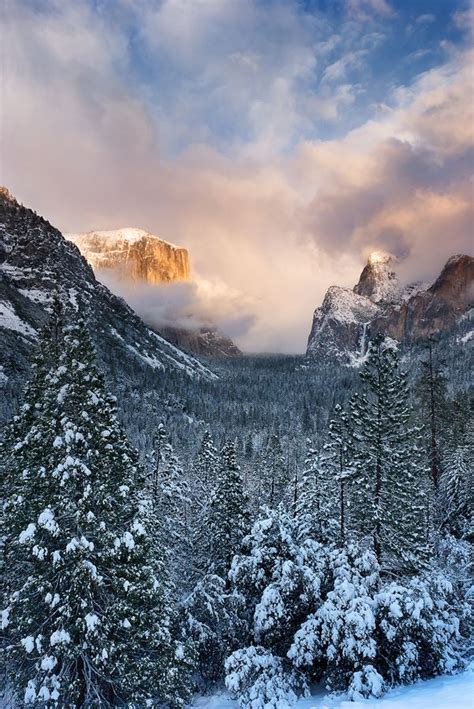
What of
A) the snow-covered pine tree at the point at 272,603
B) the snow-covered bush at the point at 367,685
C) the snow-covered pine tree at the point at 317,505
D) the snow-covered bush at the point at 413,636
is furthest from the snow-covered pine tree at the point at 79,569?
the snow-covered pine tree at the point at 317,505

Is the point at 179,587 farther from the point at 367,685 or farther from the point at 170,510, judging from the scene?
the point at 367,685

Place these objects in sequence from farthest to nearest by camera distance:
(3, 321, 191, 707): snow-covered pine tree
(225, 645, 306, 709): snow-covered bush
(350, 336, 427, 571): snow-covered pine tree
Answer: (350, 336, 427, 571): snow-covered pine tree → (225, 645, 306, 709): snow-covered bush → (3, 321, 191, 707): snow-covered pine tree

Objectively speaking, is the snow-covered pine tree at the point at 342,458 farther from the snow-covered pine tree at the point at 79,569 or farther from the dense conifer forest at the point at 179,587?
the snow-covered pine tree at the point at 79,569

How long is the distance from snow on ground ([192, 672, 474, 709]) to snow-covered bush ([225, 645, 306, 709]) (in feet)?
1.89

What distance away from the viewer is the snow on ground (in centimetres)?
1098

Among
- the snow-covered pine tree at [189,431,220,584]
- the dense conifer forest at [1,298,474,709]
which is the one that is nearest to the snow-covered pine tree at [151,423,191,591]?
the dense conifer forest at [1,298,474,709]

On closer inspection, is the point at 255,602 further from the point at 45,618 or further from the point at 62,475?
the point at 62,475

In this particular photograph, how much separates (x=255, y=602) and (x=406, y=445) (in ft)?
32.9

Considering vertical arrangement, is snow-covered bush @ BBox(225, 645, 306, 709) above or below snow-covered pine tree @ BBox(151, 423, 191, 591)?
below

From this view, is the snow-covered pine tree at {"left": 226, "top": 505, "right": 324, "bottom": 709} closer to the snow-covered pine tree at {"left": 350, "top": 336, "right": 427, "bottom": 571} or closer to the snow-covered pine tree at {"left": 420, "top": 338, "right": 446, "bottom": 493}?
the snow-covered pine tree at {"left": 350, "top": 336, "right": 427, "bottom": 571}

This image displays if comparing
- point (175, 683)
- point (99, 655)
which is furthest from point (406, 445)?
point (99, 655)

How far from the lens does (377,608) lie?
1568 cm

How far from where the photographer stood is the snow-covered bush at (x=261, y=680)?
15047mm

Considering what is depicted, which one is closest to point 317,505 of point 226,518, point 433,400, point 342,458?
point 342,458
